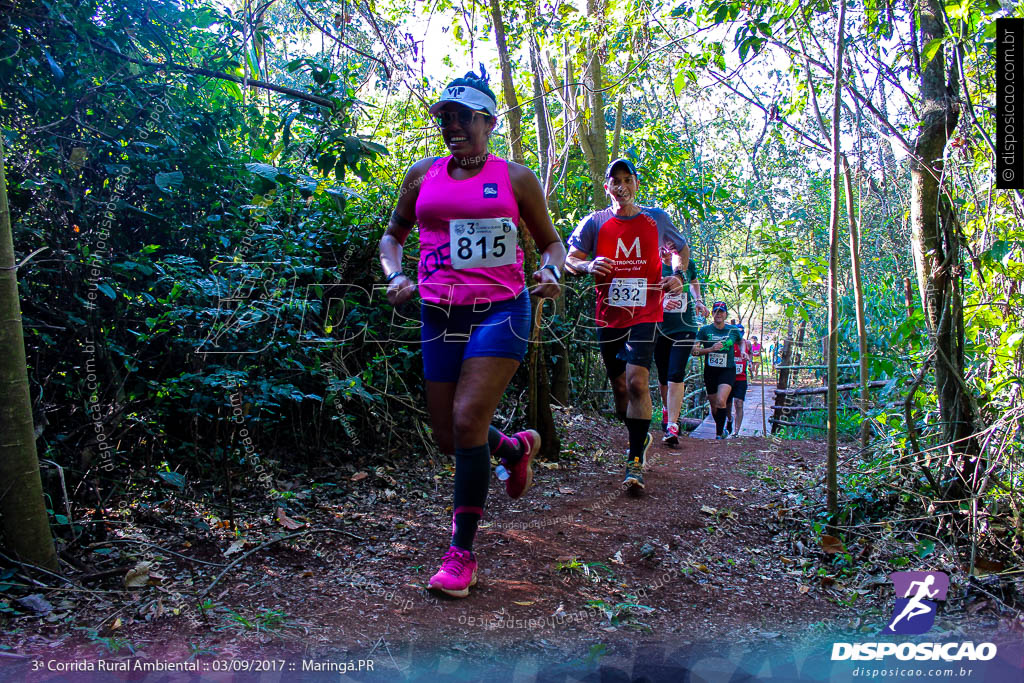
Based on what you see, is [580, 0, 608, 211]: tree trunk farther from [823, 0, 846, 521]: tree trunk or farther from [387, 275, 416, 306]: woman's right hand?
[387, 275, 416, 306]: woman's right hand

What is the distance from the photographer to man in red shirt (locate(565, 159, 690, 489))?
13.9 feet

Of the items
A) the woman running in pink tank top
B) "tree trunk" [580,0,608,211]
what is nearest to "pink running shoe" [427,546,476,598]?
the woman running in pink tank top

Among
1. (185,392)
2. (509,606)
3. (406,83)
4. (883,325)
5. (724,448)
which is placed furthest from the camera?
(883,325)

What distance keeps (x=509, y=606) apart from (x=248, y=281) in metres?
2.08

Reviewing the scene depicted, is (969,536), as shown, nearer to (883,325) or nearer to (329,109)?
(329,109)

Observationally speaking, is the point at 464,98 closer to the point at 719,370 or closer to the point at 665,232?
the point at 665,232

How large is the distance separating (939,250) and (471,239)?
2.23 metres

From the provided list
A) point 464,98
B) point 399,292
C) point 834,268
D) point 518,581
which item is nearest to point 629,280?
point 834,268

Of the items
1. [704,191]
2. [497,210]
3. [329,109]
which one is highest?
[704,191]

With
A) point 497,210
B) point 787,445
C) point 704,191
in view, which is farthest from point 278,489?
point 704,191

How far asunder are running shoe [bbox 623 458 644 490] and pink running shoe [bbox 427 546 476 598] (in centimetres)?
151

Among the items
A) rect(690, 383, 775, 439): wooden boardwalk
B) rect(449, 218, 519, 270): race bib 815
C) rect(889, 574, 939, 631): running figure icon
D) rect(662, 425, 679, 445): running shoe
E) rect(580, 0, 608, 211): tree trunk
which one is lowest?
rect(690, 383, 775, 439): wooden boardwalk

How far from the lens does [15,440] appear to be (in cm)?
251

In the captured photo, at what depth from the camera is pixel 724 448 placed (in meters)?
6.04
